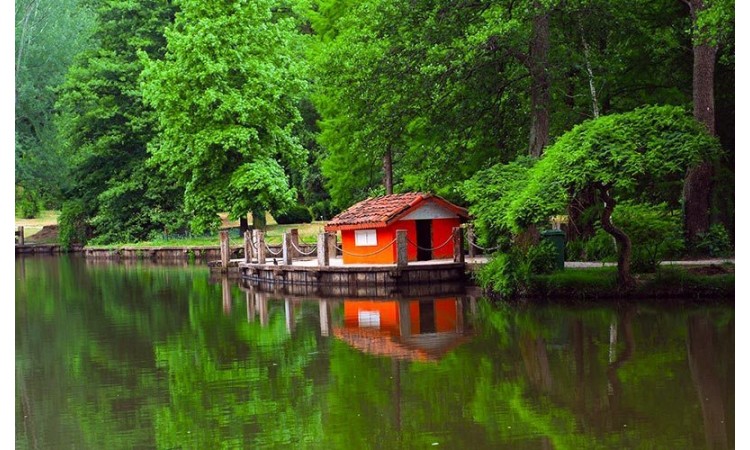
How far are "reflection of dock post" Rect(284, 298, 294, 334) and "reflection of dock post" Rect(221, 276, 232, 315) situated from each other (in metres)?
1.42

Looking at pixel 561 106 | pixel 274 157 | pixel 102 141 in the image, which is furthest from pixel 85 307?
pixel 102 141

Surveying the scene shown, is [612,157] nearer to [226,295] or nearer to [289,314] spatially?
[289,314]

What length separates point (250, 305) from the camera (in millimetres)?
25172

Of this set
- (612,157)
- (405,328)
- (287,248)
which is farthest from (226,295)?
(612,157)

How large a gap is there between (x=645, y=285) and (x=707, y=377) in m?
9.12

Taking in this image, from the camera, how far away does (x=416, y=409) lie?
11.4m

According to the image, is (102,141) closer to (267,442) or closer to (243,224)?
→ (243,224)

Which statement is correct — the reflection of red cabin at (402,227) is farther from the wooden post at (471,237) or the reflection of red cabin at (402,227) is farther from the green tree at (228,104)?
the green tree at (228,104)

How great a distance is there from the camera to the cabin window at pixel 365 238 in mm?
29942

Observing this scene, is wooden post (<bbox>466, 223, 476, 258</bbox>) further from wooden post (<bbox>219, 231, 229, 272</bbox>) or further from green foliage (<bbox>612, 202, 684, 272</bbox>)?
wooden post (<bbox>219, 231, 229, 272</bbox>)

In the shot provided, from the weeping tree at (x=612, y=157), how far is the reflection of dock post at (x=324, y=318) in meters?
4.36

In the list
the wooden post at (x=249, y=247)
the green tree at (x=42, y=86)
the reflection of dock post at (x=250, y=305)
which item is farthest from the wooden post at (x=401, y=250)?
the green tree at (x=42, y=86)

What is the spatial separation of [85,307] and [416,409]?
643 inches

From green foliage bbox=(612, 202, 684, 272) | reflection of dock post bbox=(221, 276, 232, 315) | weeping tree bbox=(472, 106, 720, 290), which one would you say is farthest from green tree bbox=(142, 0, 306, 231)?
weeping tree bbox=(472, 106, 720, 290)
